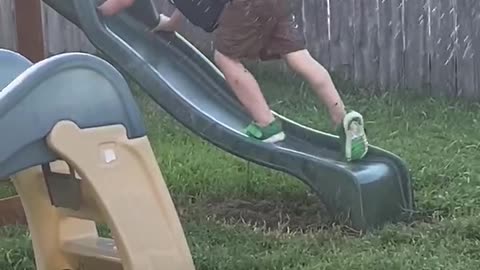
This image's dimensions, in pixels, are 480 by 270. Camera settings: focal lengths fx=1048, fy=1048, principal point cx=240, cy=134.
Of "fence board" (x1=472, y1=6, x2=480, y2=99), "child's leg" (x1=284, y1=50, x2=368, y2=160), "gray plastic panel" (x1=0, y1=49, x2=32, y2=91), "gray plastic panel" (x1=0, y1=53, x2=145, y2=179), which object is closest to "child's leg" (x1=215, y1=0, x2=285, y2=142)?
"child's leg" (x1=284, y1=50, x2=368, y2=160)

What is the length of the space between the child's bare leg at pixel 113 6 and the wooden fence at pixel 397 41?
2.62m

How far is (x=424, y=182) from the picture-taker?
14.0ft

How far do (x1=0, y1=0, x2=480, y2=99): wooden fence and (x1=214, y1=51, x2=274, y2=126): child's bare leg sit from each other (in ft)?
9.66

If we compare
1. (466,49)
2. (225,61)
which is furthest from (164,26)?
(466,49)

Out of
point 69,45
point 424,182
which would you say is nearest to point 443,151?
point 424,182

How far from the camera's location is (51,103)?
8.64ft

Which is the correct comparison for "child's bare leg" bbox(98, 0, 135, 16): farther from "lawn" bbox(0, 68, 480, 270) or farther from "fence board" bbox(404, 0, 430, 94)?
"fence board" bbox(404, 0, 430, 94)

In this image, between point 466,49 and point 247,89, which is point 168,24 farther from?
point 466,49

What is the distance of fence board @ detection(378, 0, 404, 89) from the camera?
716 cm

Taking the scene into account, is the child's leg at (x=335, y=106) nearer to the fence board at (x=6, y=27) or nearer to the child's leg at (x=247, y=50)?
the child's leg at (x=247, y=50)

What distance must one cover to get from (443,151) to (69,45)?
163 inches

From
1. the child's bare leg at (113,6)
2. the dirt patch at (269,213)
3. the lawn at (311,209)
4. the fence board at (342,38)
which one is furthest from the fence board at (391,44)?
the child's bare leg at (113,6)

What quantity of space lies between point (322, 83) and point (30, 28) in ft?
3.69

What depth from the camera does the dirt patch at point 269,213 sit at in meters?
3.88
